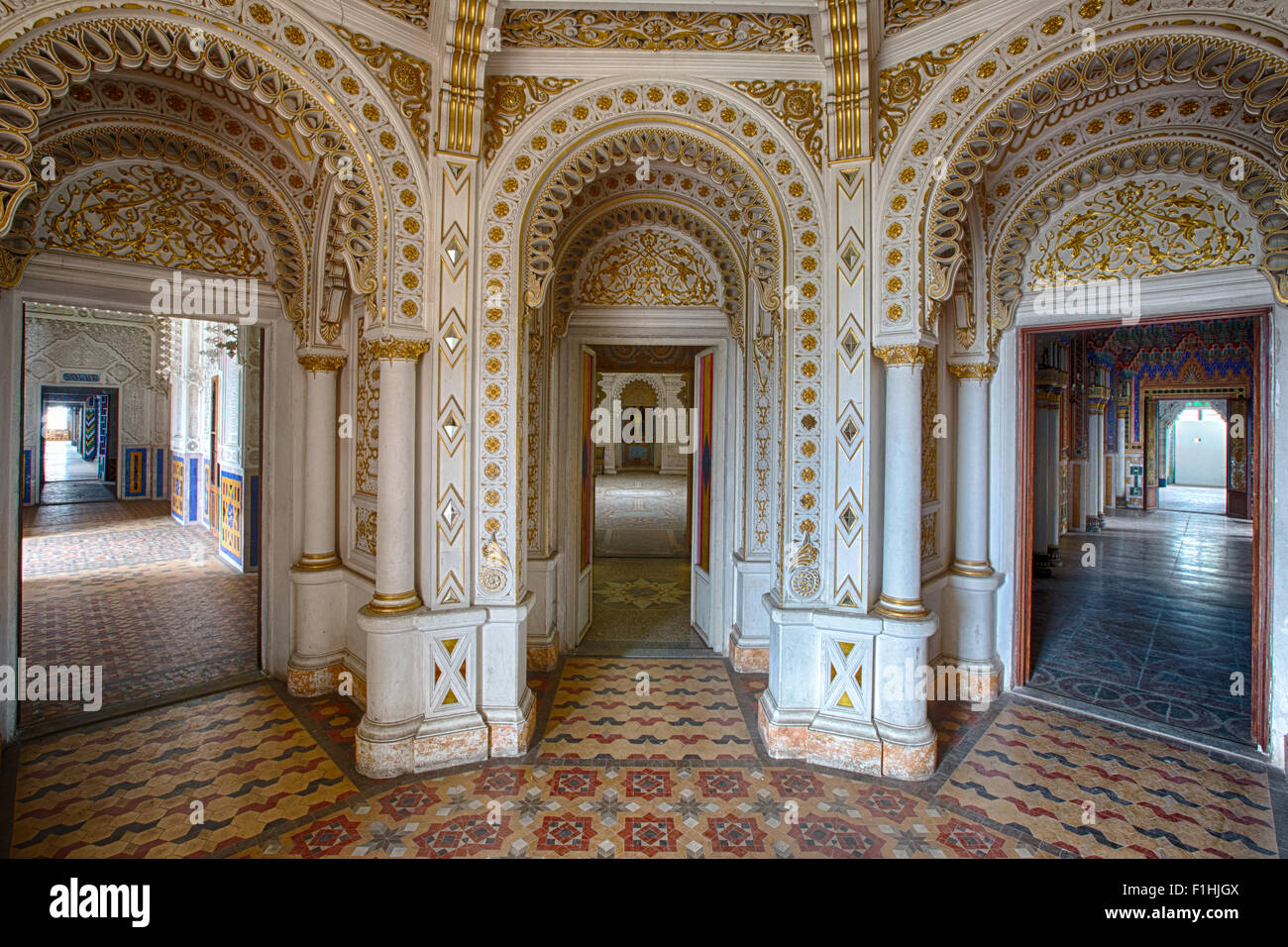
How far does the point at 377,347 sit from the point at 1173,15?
4.40m

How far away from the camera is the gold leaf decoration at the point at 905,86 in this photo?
3.38 m

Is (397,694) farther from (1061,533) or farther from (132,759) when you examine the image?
(1061,533)

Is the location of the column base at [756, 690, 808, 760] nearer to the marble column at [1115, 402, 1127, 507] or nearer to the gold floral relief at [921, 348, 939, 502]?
the gold floral relief at [921, 348, 939, 502]

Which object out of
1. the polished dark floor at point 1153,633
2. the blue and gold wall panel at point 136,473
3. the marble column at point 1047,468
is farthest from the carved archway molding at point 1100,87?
the blue and gold wall panel at point 136,473

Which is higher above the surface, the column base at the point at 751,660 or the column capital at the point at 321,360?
the column capital at the point at 321,360

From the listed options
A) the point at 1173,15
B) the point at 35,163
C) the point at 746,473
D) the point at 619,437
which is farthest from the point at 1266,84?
the point at 619,437

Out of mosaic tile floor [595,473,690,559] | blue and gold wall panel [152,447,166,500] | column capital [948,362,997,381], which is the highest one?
column capital [948,362,997,381]

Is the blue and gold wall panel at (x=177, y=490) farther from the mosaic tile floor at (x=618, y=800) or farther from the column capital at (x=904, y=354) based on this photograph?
the column capital at (x=904, y=354)

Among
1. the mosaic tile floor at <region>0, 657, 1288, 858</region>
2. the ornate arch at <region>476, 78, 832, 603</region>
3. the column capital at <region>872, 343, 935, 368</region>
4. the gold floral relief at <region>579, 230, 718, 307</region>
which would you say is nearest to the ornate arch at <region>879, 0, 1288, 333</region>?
the column capital at <region>872, 343, 935, 368</region>

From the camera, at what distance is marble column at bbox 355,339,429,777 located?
3.47 m

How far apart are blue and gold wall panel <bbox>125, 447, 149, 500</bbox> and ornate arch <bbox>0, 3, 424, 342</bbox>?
15174mm

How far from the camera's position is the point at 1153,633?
19.6 feet

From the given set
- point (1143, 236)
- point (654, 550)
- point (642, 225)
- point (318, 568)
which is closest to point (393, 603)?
point (318, 568)

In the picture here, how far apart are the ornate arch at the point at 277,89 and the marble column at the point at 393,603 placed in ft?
1.19
